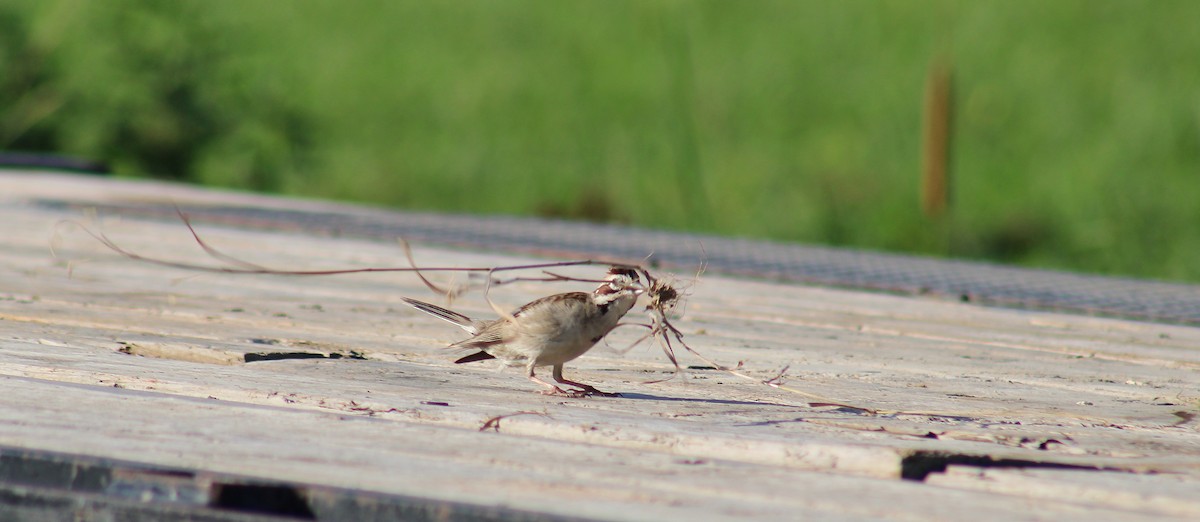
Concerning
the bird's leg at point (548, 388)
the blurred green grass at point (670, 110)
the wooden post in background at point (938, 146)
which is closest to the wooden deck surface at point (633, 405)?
the bird's leg at point (548, 388)

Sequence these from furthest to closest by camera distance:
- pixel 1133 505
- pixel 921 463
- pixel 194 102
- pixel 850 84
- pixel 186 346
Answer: pixel 850 84 → pixel 194 102 → pixel 186 346 → pixel 921 463 → pixel 1133 505

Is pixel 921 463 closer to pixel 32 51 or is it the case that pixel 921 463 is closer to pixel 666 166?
pixel 32 51

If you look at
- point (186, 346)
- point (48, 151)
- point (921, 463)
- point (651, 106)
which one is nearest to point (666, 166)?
point (651, 106)

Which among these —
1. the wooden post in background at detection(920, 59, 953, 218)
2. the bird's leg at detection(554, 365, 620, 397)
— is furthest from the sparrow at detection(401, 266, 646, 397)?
the wooden post in background at detection(920, 59, 953, 218)

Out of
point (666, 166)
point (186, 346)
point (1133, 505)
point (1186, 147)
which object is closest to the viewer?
point (1133, 505)

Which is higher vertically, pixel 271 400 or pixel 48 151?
pixel 48 151

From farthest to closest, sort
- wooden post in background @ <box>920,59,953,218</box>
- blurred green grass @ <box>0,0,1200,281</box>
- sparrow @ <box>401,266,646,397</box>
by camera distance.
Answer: blurred green grass @ <box>0,0,1200,281</box>
wooden post in background @ <box>920,59,953,218</box>
sparrow @ <box>401,266,646,397</box>

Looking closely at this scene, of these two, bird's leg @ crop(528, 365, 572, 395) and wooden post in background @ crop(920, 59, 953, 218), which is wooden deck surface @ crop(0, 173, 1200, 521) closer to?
bird's leg @ crop(528, 365, 572, 395)

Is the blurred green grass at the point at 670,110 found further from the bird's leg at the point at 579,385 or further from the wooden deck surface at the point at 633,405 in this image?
the bird's leg at the point at 579,385
